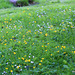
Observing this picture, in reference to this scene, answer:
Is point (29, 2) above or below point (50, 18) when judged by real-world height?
above

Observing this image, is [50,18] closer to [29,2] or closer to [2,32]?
[2,32]

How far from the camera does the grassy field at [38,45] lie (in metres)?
3.65

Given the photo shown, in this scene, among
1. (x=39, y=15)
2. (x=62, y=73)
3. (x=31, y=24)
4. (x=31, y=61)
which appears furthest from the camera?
(x=39, y=15)

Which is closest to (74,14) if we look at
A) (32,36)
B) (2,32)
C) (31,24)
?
(31,24)

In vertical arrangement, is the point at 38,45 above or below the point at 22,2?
below

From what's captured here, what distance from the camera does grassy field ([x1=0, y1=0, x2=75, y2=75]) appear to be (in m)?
3.65

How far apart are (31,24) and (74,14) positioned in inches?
104

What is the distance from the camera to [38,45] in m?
4.64

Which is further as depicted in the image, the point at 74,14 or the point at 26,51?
the point at 74,14

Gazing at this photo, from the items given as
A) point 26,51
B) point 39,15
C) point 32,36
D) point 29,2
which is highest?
point 29,2

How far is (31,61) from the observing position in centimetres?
384

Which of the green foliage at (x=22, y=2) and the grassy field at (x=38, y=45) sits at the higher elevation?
the green foliage at (x=22, y=2)

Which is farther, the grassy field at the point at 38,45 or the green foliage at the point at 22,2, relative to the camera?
the green foliage at the point at 22,2

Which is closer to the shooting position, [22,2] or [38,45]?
[38,45]
